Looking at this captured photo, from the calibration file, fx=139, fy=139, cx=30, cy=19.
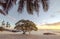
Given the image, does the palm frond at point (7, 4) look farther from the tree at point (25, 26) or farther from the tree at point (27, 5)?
the tree at point (25, 26)

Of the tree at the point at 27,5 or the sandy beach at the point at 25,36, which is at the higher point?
the tree at the point at 27,5

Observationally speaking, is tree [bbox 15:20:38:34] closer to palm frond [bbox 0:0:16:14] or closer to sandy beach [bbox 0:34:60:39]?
sandy beach [bbox 0:34:60:39]

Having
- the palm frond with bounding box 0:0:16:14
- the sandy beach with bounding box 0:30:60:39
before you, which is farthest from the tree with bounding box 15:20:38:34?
the palm frond with bounding box 0:0:16:14

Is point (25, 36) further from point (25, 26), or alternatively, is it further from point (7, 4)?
point (7, 4)

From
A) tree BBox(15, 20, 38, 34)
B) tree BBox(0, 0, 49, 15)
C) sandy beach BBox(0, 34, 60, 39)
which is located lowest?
sandy beach BBox(0, 34, 60, 39)

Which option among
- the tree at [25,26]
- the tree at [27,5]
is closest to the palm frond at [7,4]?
the tree at [27,5]

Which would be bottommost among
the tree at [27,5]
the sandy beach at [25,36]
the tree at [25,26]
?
the sandy beach at [25,36]

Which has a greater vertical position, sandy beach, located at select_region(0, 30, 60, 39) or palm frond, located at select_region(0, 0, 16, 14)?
palm frond, located at select_region(0, 0, 16, 14)

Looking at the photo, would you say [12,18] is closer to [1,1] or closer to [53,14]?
[1,1]
